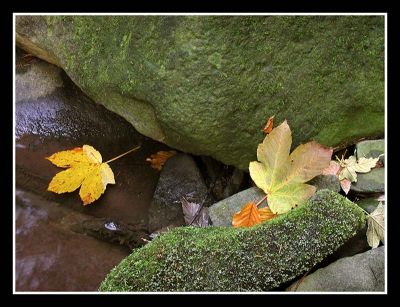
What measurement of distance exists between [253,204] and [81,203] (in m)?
0.94

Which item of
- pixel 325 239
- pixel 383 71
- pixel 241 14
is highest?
pixel 241 14

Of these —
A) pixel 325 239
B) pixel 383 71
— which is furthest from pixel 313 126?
pixel 325 239

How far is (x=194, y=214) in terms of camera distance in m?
2.54

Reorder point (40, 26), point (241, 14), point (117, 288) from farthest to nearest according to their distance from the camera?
point (40, 26), point (241, 14), point (117, 288)

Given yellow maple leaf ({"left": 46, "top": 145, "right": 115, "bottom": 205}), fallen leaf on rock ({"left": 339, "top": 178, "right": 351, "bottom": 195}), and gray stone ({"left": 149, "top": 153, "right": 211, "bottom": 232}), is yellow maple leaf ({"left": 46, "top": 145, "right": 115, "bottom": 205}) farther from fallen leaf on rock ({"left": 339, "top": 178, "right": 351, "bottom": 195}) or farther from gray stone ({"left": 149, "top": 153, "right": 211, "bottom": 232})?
fallen leaf on rock ({"left": 339, "top": 178, "right": 351, "bottom": 195})

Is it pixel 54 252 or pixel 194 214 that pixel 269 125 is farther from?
pixel 54 252

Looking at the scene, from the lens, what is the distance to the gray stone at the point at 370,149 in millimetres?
2449

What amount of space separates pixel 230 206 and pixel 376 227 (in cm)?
69

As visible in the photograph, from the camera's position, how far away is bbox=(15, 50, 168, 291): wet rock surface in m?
2.29

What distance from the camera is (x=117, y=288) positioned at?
1.94m

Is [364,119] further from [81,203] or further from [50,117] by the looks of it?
[50,117]

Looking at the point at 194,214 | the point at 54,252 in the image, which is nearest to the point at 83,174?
the point at 54,252

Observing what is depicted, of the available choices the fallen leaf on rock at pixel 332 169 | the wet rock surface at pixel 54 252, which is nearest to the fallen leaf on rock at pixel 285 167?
the fallen leaf on rock at pixel 332 169

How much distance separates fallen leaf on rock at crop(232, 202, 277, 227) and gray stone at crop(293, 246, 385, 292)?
353 mm
